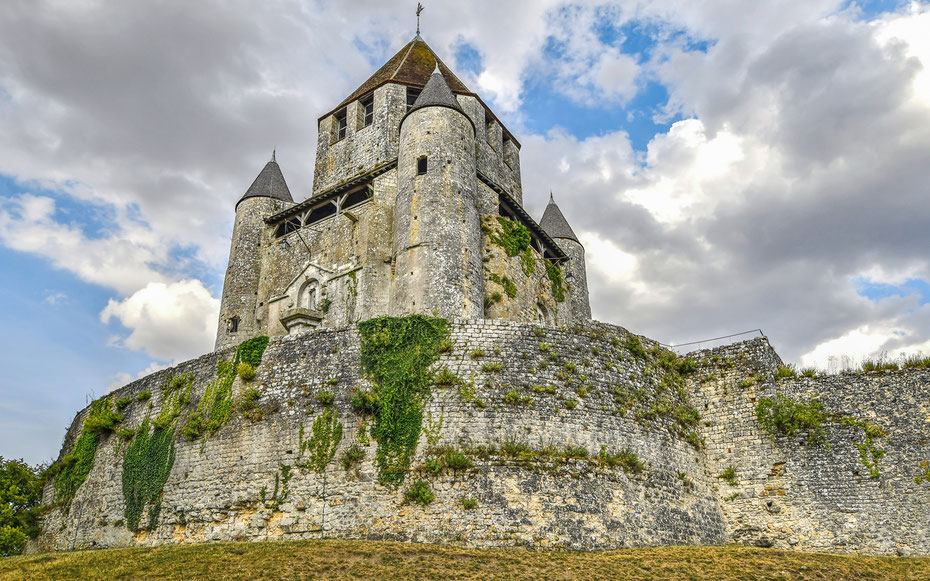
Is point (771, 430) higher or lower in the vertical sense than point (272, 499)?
higher

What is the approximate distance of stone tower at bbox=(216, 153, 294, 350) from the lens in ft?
88.0

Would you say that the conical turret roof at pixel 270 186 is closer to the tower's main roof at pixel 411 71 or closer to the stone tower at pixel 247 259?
the stone tower at pixel 247 259

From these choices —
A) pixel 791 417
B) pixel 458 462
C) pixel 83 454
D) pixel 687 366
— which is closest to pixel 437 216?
pixel 687 366

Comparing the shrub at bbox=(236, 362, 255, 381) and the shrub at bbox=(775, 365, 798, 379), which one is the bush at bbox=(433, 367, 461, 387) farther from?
the shrub at bbox=(775, 365, 798, 379)

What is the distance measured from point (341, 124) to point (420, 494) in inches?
833

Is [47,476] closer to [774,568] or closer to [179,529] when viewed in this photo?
[179,529]

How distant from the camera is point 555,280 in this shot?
95.2 ft

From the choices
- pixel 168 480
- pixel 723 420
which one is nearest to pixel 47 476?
pixel 168 480

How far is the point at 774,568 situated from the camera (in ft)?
43.0

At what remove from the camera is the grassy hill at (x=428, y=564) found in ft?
39.3

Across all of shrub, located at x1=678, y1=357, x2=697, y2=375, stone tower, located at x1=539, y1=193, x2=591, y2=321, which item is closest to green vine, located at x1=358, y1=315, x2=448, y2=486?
shrub, located at x1=678, y1=357, x2=697, y2=375

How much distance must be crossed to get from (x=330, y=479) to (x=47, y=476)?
41.4 ft

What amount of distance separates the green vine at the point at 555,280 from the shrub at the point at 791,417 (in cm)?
1196

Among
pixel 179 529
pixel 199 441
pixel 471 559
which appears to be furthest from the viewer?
pixel 199 441
